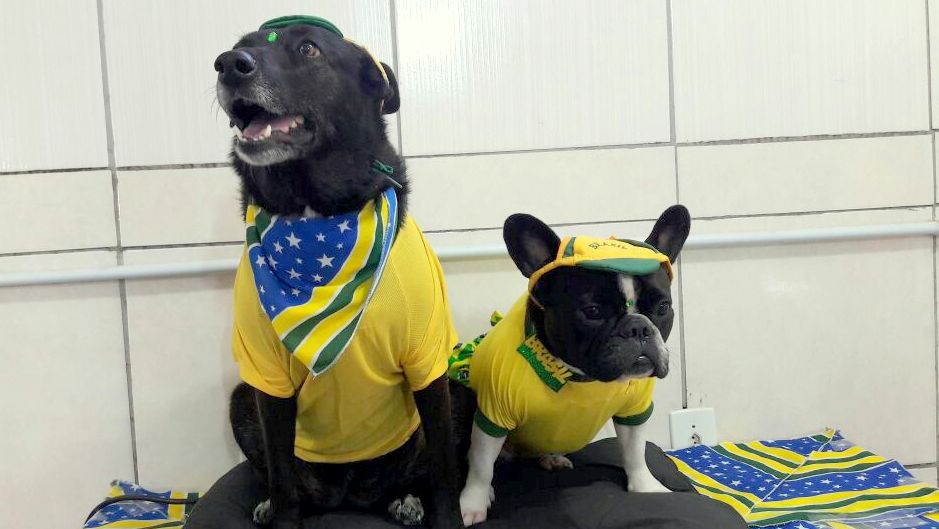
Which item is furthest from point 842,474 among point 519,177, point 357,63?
point 357,63

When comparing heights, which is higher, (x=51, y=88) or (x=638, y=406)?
(x=51, y=88)

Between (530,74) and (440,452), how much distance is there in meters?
1.12

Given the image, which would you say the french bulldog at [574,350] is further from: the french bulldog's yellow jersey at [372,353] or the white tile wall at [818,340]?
the white tile wall at [818,340]

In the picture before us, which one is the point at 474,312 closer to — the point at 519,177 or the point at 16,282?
the point at 519,177

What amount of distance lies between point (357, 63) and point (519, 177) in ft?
2.53

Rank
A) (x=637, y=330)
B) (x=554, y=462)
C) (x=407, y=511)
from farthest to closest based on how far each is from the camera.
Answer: (x=554, y=462) → (x=407, y=511) → (x=637, y=330)

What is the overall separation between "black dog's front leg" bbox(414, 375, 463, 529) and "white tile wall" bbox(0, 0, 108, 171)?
1.19 metres

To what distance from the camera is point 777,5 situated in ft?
6.96

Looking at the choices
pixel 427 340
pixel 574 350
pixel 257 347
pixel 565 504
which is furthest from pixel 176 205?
pixel 565 504

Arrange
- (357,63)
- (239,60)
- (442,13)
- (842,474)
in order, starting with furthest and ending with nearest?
(442,13)
(842,474)
(357,63)
(239,60)

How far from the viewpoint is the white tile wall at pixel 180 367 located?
1.99 metres

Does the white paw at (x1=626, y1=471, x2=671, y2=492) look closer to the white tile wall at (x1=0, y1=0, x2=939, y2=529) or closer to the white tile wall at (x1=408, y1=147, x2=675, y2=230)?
the white tile wall at (x1=0, y1=0, x2=939, y2=529)

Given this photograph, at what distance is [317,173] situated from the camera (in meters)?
1.36

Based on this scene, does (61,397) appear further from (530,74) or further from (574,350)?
(530,74)
